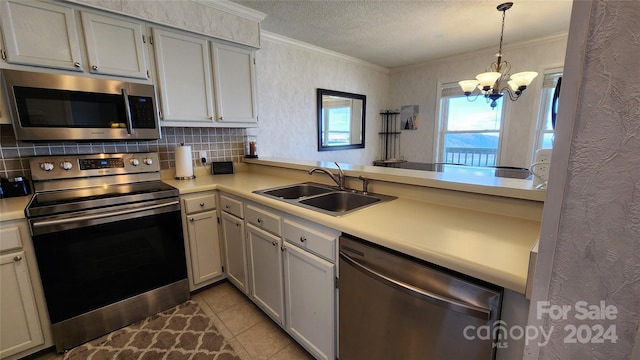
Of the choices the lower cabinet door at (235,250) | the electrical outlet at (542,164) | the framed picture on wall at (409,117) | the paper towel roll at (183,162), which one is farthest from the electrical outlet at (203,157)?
the framed picture on wall at (409,117)

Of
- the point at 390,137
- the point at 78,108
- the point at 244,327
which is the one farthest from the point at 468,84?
the point at 78,108

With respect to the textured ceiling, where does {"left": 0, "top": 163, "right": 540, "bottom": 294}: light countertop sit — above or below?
below

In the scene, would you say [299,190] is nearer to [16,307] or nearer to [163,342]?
[163,342]

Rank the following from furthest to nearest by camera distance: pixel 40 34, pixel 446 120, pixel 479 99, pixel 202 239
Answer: pixel 446 120
pixel 479 99
pixel 202 239
pixel 40 34

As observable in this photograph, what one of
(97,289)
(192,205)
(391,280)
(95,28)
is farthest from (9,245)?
(391,280)

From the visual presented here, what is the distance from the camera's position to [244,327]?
179 centimetres

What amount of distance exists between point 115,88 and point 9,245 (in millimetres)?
1068

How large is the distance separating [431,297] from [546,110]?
383 centimetres

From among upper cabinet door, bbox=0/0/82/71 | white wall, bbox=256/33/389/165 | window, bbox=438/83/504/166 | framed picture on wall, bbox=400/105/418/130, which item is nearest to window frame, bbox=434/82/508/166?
window, bbox=438/83/504/166

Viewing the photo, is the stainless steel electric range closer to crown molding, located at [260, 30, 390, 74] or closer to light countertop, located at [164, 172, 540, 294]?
light countertop, located at [164, 172, 540, 294]

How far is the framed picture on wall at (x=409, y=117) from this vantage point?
4.57 m

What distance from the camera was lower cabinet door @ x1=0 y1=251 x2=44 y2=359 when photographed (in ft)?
4.59

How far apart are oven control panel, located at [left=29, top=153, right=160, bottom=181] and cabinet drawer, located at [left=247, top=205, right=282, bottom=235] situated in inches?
42.5

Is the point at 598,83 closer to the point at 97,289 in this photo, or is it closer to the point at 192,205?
the point at 192,205
